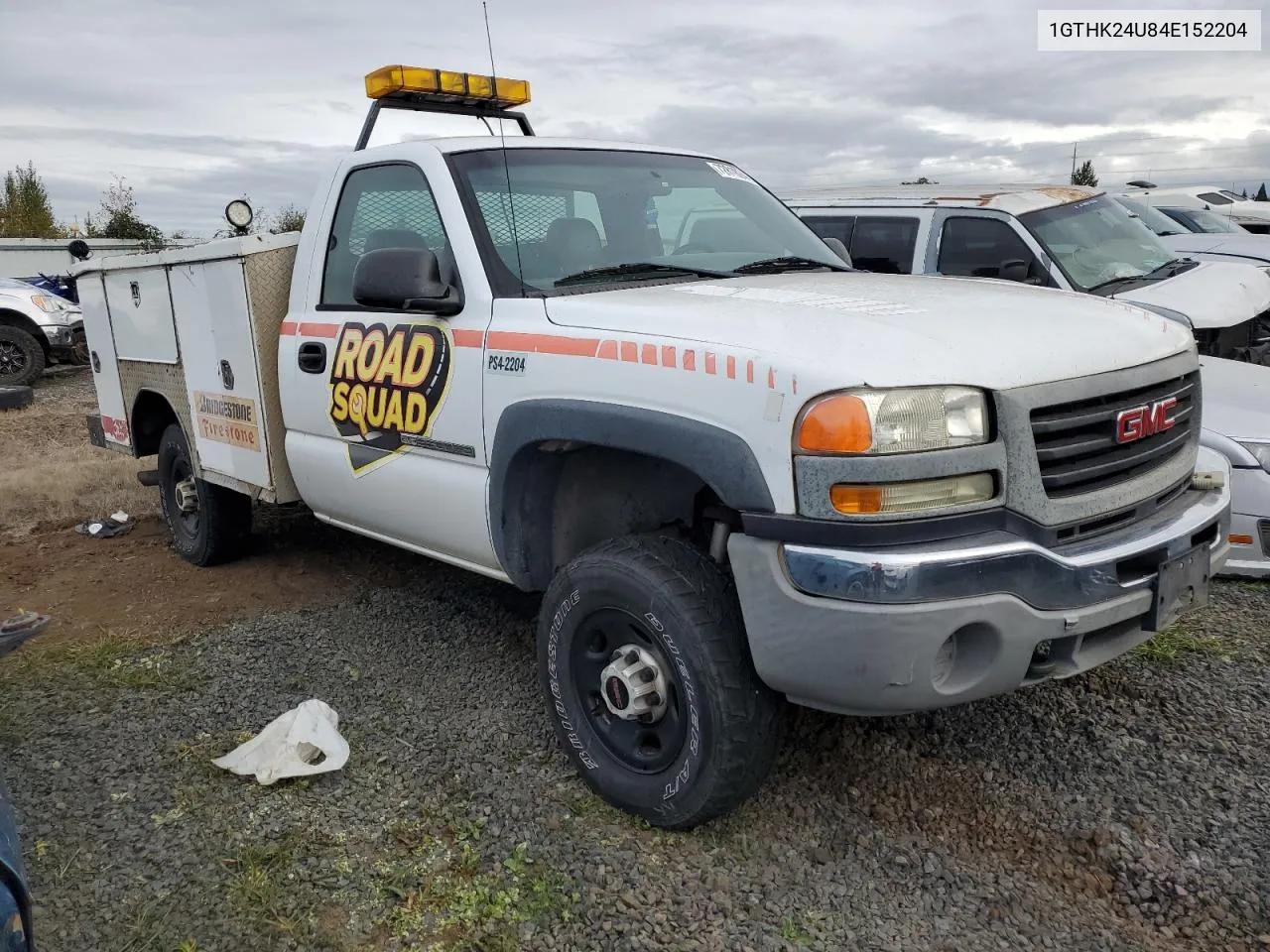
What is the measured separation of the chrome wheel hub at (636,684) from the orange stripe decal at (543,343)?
840 mm

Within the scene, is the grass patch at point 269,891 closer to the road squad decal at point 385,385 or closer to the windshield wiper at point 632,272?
the road squad decal at point 385,385

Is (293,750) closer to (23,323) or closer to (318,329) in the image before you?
(318,329)

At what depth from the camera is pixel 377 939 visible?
2.51 m

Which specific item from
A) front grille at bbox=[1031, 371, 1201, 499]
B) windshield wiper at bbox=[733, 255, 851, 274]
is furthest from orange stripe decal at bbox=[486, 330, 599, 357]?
front grille at bbox=[1031, 371, 1201, 499]

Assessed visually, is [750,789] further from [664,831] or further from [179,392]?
[179,392]

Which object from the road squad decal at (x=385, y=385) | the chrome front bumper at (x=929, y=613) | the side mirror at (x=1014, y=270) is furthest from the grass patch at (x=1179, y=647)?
the road squad decal at (x=385, y=385)

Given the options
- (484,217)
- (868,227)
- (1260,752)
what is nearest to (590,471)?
(484,217)

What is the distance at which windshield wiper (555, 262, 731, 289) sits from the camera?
336 cm

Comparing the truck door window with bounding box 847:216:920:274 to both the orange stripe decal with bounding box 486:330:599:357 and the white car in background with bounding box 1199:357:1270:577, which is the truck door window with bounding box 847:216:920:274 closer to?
the white car in background with bounding box 1199:357:1270:577

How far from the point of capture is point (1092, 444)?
103 inches

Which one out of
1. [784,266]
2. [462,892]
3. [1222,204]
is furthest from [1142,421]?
[1222,204]

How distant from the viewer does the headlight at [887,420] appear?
2.36 meters

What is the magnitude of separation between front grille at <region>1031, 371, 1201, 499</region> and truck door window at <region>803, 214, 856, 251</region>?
4089mm

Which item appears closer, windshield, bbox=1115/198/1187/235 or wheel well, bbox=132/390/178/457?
wheel well, bbox=132/390/178/457
